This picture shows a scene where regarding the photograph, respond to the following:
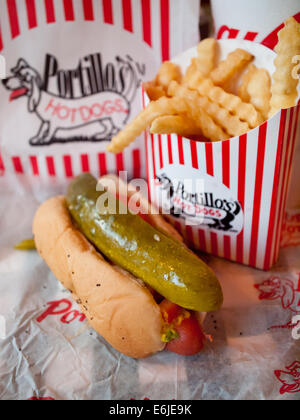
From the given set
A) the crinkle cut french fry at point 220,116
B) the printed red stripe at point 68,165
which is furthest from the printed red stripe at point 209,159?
the printed red stripe at point 68,165

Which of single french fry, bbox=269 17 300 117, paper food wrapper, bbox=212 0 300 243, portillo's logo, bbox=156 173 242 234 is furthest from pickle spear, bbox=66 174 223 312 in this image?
paper food wrapper, bbox=212 0 300 243

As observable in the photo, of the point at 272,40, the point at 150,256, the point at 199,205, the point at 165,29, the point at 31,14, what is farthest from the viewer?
the point at 165,29

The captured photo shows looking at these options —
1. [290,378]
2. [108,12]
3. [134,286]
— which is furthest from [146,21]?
[290,378]

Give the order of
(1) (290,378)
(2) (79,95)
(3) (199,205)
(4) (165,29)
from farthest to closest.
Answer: (2) (79,95)
(4) (165,29)
(3) (199,205)
(1) (290,378)

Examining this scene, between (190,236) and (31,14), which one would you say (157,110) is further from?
(31,14)

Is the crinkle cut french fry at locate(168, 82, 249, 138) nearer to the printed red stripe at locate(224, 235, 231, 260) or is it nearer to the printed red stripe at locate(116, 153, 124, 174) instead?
the printed red stripe at locate(224, 235, 231, 260)
